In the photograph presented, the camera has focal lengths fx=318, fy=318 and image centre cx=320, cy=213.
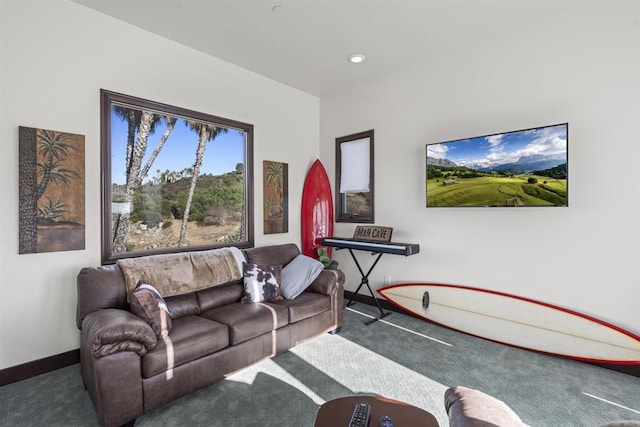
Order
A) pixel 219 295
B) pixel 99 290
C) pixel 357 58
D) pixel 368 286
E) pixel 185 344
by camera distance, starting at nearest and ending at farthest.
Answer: pixel 185 344
pixel 99 290
pixel 219 295
pixel 357 58
pixel 368 286

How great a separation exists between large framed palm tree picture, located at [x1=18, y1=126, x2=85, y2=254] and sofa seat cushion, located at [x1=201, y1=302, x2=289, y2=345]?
4.32 feet

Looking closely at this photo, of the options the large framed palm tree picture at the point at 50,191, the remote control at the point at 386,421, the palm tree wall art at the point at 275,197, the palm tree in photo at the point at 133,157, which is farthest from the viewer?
the palm tree wall art at the point at 275,197

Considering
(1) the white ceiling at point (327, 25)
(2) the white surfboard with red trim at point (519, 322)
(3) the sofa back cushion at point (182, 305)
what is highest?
(1) the white ceiling at point (327, 25)

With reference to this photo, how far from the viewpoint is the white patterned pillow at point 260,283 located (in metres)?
3.03

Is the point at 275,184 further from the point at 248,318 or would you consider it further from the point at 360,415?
the point at 360,415

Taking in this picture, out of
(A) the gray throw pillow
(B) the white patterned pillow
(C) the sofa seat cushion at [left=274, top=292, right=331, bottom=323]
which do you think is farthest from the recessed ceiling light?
(C) the sofa seat cushion at [left=274, top=292, right=331, bottom=323]

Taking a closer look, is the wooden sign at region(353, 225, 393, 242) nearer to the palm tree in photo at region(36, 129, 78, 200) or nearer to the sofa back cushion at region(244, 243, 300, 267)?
the sofa back cushion at region(244, 243, 300, 267)

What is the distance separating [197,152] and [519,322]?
145 inches

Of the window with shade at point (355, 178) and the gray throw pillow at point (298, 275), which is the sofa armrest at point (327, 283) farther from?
the window with shade at point (355, 178)

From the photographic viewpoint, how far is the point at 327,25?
300 centimetres

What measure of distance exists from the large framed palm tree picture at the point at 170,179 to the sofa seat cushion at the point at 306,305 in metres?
Answer: 1.19

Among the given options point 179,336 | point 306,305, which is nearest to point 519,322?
point 306,305

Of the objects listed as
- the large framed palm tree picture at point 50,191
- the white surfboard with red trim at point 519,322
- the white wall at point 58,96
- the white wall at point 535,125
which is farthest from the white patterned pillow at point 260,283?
the white wall at point 535,125

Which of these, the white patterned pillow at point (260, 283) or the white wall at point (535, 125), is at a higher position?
the white wall at point (535, 125)
